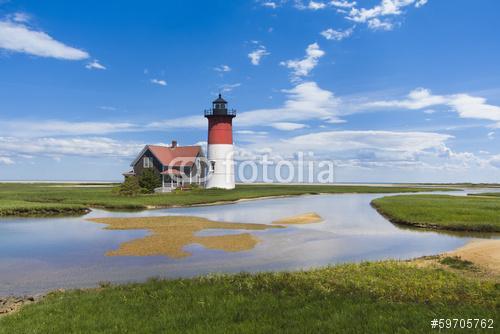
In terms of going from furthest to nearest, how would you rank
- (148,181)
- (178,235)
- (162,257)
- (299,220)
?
1. (148,181)
2. (299,220)
3. (178,235)
4. (162,257)

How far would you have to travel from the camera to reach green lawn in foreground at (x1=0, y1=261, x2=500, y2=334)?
8.55 meters

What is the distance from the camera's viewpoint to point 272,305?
394 inches

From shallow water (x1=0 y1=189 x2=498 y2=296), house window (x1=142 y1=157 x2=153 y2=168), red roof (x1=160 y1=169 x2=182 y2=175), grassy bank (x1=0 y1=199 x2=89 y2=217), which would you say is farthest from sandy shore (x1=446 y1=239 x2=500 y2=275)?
house window (x1=142 y1=157 x2=153 y2=168)

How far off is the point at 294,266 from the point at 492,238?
16.1 meters

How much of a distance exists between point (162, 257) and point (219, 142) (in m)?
54.5

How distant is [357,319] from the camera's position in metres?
8.55

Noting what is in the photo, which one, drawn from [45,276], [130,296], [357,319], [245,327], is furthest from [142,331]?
[45,276]

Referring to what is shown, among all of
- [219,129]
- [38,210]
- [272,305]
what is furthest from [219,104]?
[272,305]

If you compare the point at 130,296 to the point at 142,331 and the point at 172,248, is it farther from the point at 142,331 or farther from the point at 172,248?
the point at 172,248

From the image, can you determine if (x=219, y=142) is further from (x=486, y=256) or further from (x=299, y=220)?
(x=486, y=256)

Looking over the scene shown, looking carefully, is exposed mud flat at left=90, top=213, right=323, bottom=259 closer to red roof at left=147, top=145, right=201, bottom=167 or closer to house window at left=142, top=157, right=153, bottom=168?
red roof at left=147, top=145, right=201, bottom=167

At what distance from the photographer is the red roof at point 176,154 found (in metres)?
76.7

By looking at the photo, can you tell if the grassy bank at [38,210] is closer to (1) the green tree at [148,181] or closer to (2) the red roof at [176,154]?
(1) the green tree at [148,181]

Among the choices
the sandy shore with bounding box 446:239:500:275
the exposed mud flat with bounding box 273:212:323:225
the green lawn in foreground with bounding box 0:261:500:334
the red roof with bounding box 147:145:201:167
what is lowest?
the exposed mud flat with bounding box 273:212:323:225
